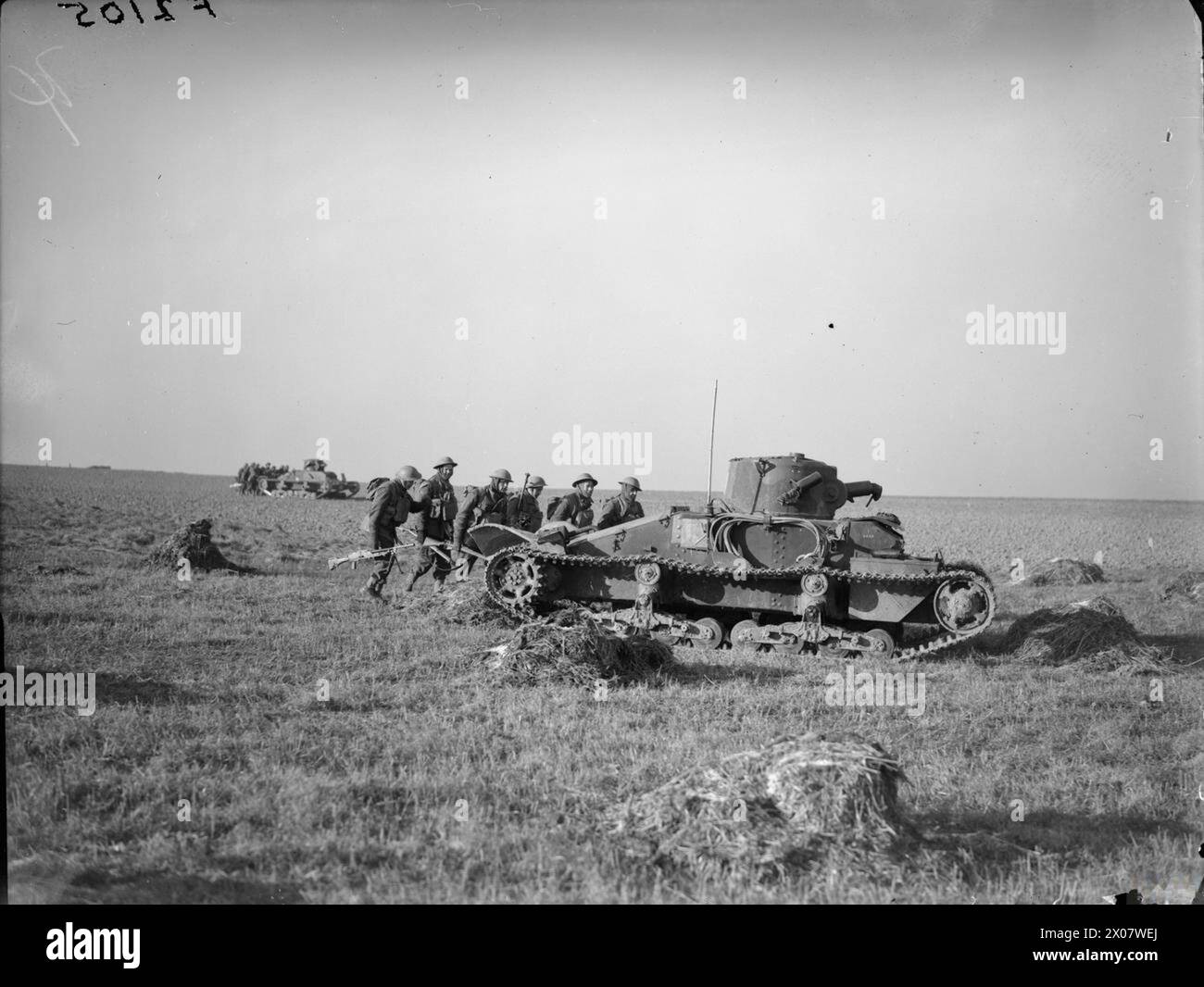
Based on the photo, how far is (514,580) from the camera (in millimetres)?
12578

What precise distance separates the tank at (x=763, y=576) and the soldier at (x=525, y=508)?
8.84ft

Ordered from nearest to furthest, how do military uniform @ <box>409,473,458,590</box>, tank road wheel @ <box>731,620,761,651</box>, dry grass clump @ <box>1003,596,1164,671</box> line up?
dry grass clump @ <box>1003,596,1164,671</box> → tank road wheel @ <box>731,620,761,651</box> → military uniform @ <box>409,473,458,590</box>

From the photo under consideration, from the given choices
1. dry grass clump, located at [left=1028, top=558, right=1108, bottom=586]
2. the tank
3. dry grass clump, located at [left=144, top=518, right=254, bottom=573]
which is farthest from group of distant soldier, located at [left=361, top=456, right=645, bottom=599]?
dry grass clump, located at [left=1028, top=558, right=1108, bottom=586]

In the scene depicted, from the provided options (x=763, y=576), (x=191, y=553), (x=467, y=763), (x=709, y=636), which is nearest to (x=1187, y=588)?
(x=763, y=576)

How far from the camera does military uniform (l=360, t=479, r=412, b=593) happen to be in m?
15.2

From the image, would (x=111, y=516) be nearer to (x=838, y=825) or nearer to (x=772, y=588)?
(x=772, y=588)

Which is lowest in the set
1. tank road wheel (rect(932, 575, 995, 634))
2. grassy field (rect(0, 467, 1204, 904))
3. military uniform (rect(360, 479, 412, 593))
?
grassy field (rect(0, 467, 1204, 904))

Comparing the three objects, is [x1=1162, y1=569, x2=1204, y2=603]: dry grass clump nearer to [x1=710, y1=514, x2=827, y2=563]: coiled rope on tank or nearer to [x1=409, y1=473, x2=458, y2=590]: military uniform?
[x1=710, y1=514, x2=827, y2=563]: coiled rope on tank

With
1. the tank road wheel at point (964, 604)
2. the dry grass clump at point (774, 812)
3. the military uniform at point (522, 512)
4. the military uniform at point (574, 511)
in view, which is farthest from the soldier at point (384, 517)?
the dry grass clump at point (774, 812)

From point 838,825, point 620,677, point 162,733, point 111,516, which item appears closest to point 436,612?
point 620,677

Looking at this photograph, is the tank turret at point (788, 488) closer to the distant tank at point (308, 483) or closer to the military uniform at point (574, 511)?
the military uniform at point (574, 511)

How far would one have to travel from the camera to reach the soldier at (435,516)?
50.6ft

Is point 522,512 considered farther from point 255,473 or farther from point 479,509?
point 255,473

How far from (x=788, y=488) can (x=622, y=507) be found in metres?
2.85
